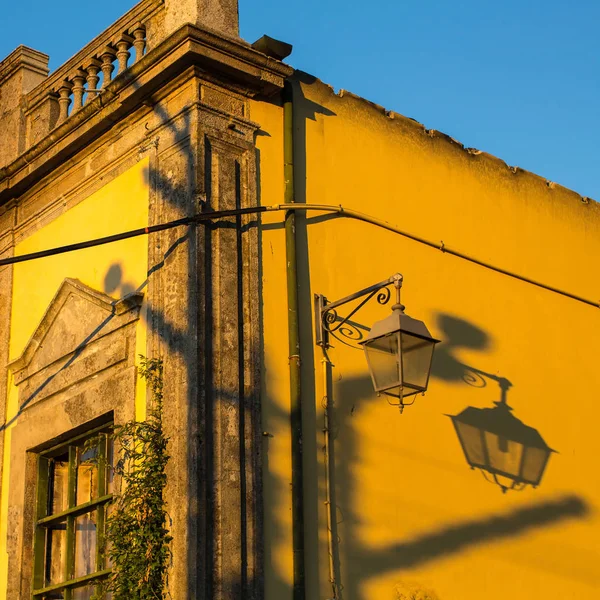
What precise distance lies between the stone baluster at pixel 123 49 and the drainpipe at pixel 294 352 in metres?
1.12

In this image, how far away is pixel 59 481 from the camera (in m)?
8.36

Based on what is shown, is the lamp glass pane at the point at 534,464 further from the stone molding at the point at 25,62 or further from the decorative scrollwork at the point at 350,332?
the stone molding at the point at 25,62

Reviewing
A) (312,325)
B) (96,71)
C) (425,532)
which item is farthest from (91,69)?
(425,532)

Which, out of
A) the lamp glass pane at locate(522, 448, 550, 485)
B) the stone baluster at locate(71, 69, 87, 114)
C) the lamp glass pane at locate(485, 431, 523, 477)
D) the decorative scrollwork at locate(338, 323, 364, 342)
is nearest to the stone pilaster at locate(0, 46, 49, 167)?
the stone baluster at locate(71, 69, 87, 114)

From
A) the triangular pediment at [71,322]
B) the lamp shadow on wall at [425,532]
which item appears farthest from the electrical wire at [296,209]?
the lamp shadow on wall at [425,532]

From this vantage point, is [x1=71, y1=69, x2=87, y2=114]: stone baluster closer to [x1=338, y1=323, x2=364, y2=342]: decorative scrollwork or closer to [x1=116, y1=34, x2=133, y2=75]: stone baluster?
[x1=116, y1=34, x2=133, y2=75]: stone baluster

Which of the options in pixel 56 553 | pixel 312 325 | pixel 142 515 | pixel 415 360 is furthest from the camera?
pixel 56 553

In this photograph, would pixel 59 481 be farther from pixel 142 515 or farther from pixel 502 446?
pixel 502 446

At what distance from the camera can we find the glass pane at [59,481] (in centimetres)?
824

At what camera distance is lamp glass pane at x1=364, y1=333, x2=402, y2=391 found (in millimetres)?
6996

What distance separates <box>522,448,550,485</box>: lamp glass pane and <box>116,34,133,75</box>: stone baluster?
3.98 m

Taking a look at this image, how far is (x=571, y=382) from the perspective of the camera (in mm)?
9555

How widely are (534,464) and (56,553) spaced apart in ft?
11.3

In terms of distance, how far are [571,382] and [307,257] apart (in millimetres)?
2739
